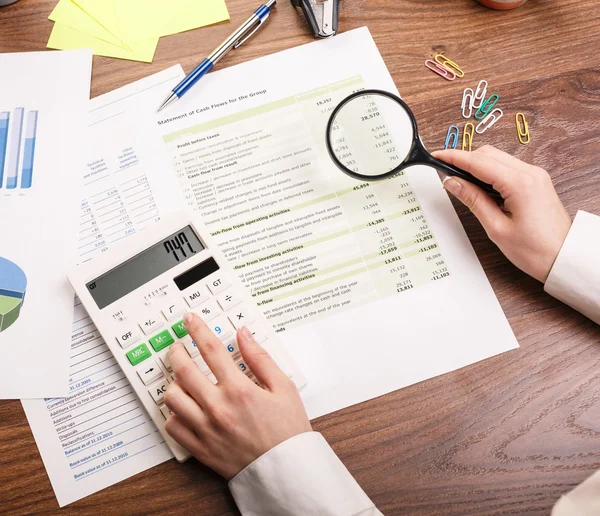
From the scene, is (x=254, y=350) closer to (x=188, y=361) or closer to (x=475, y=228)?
(x=188, y=361)

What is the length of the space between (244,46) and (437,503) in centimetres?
71

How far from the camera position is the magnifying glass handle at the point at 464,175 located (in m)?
0.75

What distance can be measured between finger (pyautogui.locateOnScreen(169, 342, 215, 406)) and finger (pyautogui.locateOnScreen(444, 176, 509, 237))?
16.6 inches

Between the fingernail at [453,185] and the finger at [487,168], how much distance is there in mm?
22

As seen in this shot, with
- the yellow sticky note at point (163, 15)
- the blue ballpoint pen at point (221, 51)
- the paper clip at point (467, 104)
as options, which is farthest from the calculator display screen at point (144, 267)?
the paper clip at point (467, 104)

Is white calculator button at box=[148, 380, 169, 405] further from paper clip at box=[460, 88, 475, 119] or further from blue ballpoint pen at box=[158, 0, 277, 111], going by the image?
paper clip at box=[460, 88, 475, 119]

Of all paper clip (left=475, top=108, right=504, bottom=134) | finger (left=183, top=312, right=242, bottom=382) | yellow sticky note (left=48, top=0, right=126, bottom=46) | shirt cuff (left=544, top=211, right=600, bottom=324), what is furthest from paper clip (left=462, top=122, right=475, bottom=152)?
yellow sticky note (left=48, top=0, right=126, bottom=46)

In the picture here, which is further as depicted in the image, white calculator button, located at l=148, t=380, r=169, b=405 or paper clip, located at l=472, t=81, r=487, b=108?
paper clip, located at l=472, t=81, r=487, b=108

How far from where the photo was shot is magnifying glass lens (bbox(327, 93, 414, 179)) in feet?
2.59

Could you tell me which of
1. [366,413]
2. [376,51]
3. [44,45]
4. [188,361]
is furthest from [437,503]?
[44,45]

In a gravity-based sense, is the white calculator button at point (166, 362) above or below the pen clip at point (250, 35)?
below

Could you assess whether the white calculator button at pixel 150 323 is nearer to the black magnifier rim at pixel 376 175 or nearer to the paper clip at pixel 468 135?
the black magnifier rim at pixel 376 175

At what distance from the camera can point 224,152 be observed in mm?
795

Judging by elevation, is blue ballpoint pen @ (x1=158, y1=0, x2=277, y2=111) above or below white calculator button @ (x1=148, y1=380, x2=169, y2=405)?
above
